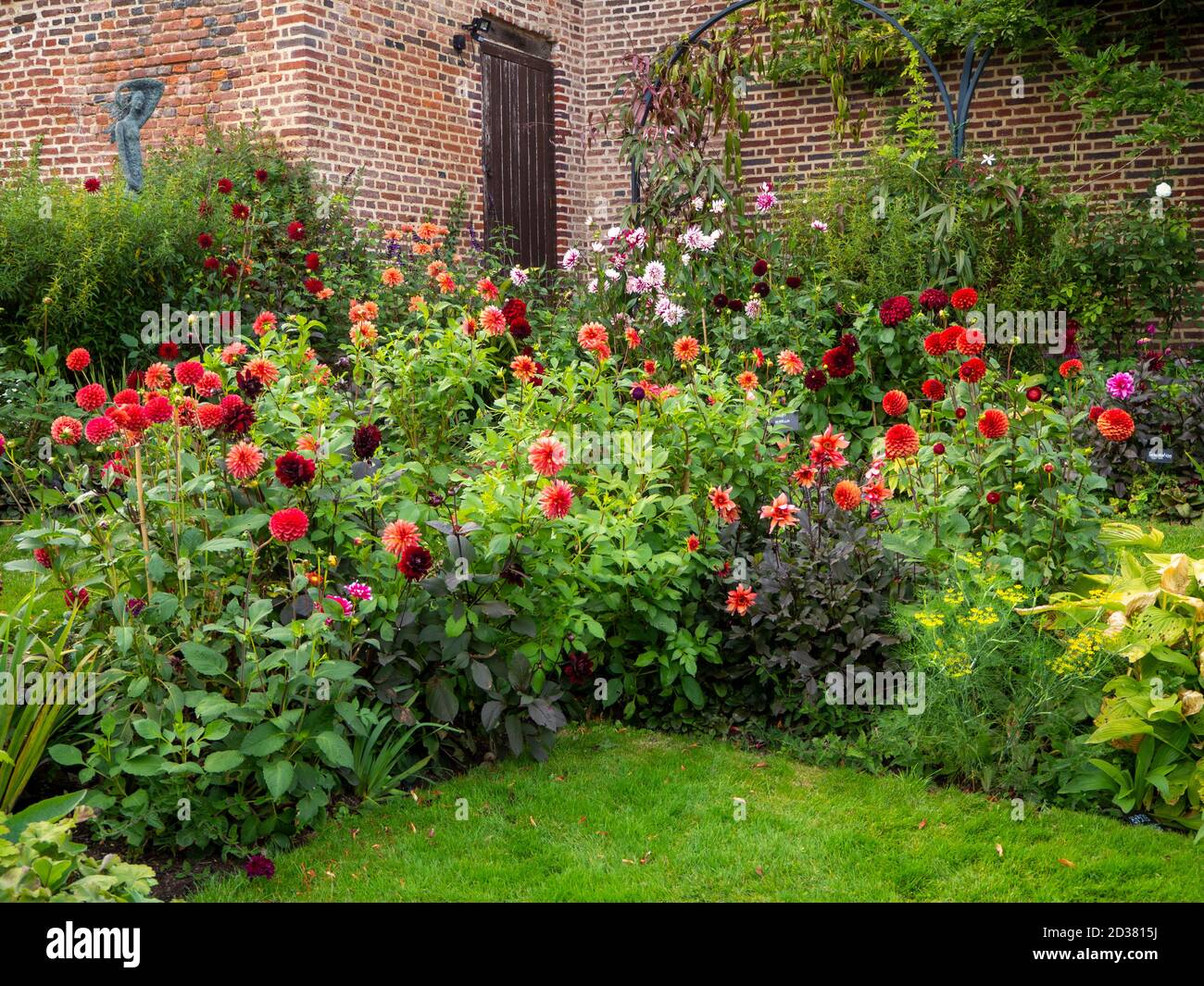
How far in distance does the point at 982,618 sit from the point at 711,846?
39.5 inches

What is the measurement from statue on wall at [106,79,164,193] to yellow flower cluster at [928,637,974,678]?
771 centimetres

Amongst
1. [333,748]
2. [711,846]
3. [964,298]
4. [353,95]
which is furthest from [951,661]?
[353,95]

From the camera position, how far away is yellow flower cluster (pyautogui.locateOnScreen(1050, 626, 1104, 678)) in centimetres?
323

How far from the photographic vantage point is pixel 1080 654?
3266mm

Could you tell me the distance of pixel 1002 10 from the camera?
8328 millimetres

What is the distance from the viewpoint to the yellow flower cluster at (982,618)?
322 cm

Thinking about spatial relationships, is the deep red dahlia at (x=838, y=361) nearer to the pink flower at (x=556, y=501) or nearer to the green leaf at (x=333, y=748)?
the pink flower at (x=556, y=501)

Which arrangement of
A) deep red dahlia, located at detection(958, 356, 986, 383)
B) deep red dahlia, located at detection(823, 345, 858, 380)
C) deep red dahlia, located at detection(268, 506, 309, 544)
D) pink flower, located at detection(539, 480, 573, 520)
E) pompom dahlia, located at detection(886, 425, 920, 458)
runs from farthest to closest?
deep red dahlia, located at detection(823, 345, 858, 380)
deep red dahlia, located at detection(958, 356, 986, 383)
pompom dahlia, located at detection(886, 425, 920, 458)
pink flower, located at detection(539, 480, 573, 520)
deep red dahlia, located at detection(268, 506, 309, 544)

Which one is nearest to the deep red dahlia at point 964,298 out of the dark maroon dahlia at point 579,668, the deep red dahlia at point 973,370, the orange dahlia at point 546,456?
the deep red dahlia at point 973,370

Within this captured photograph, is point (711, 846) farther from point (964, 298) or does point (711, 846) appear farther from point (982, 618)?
point (964, 298)

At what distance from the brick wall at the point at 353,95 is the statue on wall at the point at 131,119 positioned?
108 millimetres

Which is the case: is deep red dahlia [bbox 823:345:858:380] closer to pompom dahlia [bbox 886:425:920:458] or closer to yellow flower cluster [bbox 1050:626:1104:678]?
pompom dahlia [bbox 886:425:920:458]

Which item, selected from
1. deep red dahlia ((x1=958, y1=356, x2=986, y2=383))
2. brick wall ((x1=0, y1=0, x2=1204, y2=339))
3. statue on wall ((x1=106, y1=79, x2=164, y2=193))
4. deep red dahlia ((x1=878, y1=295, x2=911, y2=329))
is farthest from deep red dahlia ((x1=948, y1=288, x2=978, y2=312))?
statue on wall ((x1=106, y1=79, x2=164, y2=193))

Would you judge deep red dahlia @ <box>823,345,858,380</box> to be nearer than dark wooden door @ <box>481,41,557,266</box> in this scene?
Yes
